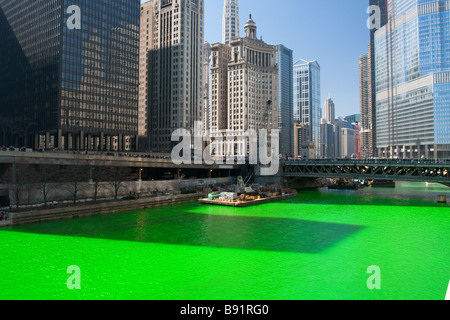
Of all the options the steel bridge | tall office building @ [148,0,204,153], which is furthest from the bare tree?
tall office building @ [148,0,204,153]

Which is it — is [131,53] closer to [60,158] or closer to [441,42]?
[60,158]

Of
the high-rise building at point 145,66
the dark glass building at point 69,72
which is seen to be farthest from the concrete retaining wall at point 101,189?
the high-rise building at point 145,66

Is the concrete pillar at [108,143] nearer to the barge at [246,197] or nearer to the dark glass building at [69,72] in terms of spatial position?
the dark glass building at [69,72]

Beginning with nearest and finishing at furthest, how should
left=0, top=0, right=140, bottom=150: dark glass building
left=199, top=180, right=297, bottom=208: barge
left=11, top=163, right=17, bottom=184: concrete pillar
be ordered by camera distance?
left=11, top=163, right=17, bottom=184: concrete pillar < left=199, top=180, right=297, bottom=208: barge < left=0, top=0, right=140, bottom=150: dark glass building

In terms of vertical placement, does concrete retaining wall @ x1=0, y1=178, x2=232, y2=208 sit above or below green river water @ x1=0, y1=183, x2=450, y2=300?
above

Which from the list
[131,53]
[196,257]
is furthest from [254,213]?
[131,53]

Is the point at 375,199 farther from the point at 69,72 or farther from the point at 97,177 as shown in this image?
the point at 69,72

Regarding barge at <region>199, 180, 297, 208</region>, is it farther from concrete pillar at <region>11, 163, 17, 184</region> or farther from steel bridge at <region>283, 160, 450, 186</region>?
concrete pillar at <region>11, 163, 17, 184</region>

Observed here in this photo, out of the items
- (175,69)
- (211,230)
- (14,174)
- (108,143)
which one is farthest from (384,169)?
(175,69)
